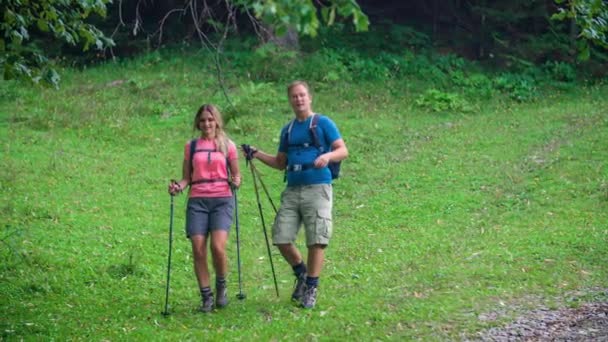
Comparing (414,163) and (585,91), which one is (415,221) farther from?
(585,91)

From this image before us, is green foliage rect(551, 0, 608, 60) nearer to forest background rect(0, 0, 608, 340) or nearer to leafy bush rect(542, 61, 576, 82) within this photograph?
forest background rect(0, 0, 608, 340)

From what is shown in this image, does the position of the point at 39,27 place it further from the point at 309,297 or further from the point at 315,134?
the point at 309,297

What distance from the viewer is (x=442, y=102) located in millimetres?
19109

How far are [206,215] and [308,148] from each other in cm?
105

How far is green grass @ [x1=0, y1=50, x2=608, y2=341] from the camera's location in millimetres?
8125

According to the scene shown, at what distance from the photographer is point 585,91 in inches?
807

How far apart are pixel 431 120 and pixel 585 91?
14.5 feet

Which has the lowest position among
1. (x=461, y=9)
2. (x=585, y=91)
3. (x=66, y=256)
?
(x=66, y=256)

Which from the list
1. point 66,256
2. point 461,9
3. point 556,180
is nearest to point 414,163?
point 556,180

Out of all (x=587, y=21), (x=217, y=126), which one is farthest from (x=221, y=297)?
(x=587, y=21)

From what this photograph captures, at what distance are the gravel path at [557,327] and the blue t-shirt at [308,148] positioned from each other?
1868 millimetres

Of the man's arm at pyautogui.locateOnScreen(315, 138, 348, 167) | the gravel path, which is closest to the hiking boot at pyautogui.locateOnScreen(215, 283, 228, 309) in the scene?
the man's arm at pyautogui.locateOnScreen(315, 138, 348, 167)

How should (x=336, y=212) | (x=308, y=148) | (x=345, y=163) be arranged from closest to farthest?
(x=308, y=148)
(x=336, y=212)
(x=345, y=163)

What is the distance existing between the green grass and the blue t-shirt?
3.81 feet
